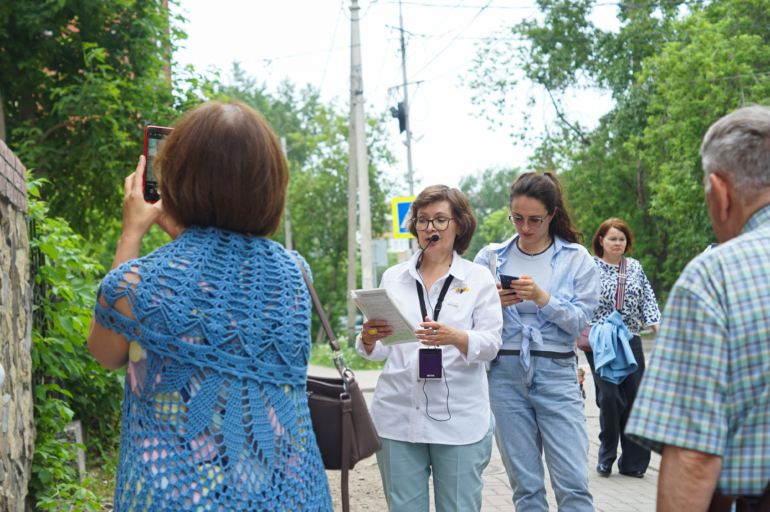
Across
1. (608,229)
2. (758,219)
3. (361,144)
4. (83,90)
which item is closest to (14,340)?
(758,219)

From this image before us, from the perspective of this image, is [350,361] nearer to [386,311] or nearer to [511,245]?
[511,245]

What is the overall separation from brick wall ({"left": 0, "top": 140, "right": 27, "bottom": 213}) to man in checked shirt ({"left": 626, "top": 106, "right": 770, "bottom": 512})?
3.05 m

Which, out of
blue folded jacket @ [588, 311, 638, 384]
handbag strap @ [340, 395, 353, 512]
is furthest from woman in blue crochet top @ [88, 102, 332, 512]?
blue folded jacket @ [588, 311, 638, 384]

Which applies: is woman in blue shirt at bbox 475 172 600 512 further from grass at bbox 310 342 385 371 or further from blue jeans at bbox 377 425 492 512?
grass at bbox 310 342 385 371

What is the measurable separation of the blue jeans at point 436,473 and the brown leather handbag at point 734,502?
1.58m

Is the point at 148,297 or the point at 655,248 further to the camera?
the point at 655,248

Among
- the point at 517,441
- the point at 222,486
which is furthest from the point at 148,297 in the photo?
the point at 517,441

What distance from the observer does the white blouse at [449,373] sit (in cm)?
325

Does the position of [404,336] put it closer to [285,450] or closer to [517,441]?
[517,441]

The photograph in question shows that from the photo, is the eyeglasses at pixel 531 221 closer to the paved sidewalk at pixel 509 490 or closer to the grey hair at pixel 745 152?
the grey hair at pixel 745 152

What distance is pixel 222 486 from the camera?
5.74ft

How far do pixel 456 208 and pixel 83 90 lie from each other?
7.08 m

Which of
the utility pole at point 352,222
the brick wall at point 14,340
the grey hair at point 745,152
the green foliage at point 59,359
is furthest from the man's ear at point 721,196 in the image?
the utility pole at point 352,222

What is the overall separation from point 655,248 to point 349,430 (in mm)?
26875
